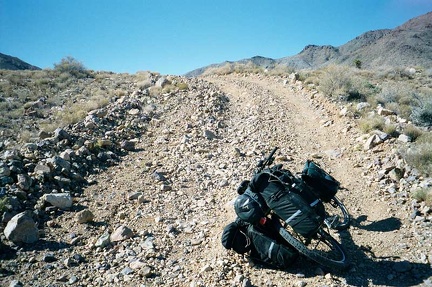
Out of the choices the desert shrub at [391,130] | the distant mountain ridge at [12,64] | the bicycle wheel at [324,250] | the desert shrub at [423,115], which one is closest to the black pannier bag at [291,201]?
the bicycle wheel at [324,250]

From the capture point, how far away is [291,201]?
384 cm

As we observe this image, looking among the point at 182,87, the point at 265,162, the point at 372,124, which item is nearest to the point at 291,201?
the point at 265,162

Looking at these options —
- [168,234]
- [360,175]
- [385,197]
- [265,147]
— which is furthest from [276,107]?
[168,234]

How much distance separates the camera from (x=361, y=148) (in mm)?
7445

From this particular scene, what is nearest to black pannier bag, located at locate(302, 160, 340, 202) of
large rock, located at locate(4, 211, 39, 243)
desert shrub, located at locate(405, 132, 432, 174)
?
desert shrub, located at locate(405, 132, 432, 174)

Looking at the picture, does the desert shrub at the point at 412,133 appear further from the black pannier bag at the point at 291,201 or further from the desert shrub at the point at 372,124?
the black pannier bag at the point at 291,201

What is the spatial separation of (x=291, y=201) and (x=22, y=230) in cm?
418

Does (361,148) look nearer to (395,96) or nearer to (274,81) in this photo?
(395,96)

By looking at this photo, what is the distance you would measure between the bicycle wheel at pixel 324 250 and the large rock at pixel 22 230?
3897 millimetres

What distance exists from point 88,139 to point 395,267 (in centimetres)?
774

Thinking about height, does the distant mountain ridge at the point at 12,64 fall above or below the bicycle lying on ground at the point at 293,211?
above

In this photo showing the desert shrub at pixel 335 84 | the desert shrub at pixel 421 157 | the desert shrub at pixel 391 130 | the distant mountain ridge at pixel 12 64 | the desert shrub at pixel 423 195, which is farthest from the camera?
the distant mountain ridge at pixel 12 64

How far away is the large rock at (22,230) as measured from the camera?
4.74 m

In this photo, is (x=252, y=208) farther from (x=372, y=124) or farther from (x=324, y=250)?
(x=372, y=124)
